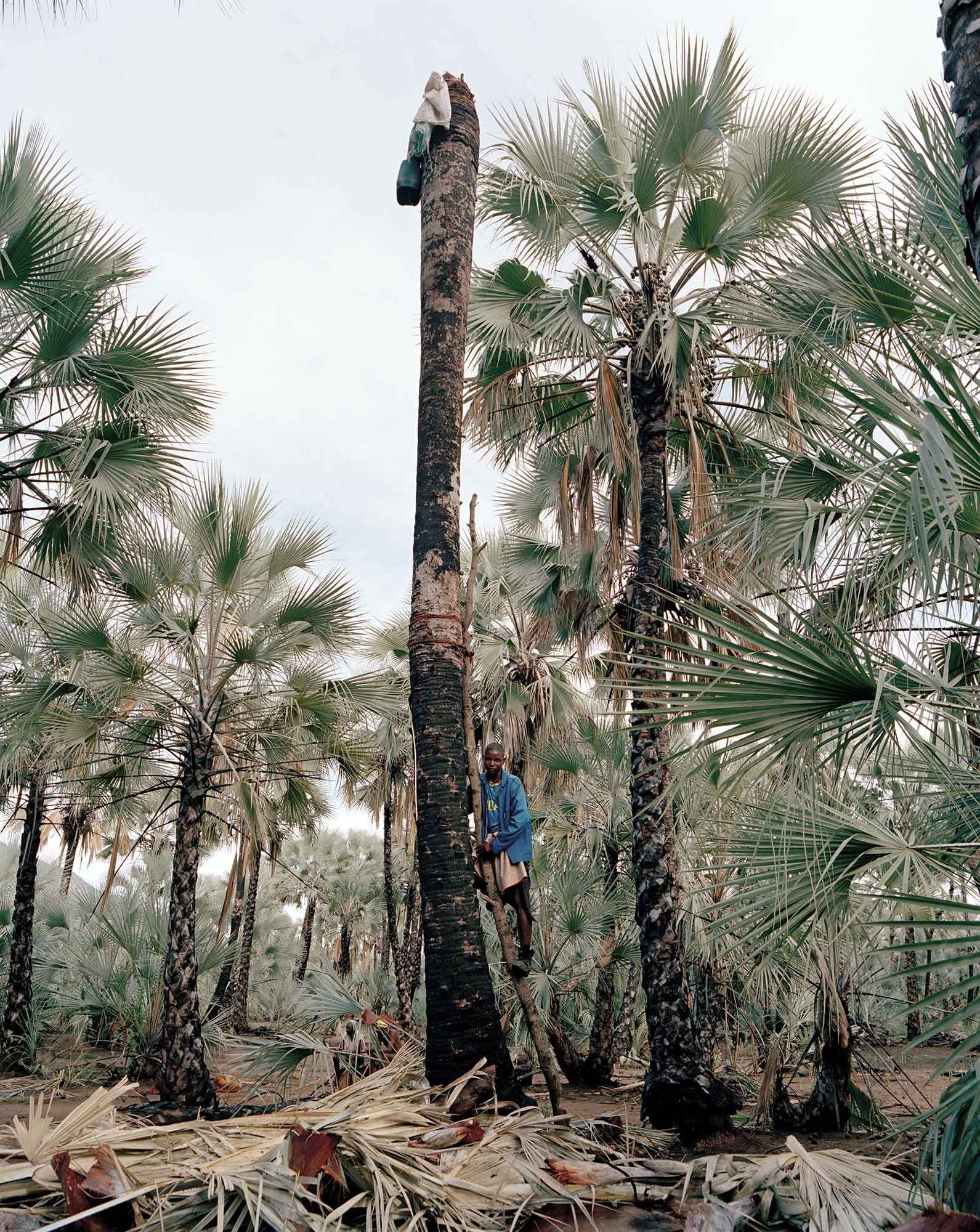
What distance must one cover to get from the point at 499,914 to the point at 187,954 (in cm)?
564

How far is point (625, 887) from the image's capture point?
11.0m

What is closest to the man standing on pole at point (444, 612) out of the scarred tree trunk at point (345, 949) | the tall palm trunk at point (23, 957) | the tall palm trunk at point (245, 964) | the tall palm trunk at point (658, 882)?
the tall palm trunk at point (658, 882)

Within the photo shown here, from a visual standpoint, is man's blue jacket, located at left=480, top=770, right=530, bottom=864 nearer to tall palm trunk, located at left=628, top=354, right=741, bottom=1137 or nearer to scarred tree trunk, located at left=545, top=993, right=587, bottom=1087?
tall palm trunk, located at left=628, top=354, right=741, bottom=1137

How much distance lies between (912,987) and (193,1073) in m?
13.0

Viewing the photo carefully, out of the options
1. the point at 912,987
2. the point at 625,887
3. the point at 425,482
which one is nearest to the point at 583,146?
the point at 425,482

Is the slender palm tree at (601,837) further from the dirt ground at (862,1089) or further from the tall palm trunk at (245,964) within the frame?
the tall palm trunk at (245,964)

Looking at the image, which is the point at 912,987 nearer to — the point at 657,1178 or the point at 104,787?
the point at 104,787

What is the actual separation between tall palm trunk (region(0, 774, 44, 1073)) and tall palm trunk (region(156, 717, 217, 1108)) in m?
3.80

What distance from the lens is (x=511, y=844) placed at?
18.7 ft

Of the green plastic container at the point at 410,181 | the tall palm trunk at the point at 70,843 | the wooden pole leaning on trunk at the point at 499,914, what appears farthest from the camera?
the tall palm trunk at the point at 70,843

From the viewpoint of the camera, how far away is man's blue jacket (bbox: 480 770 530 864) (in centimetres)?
568

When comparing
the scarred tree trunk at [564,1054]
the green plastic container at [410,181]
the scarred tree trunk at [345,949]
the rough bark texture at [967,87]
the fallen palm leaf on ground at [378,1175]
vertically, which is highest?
the green plastic container at [410,181]

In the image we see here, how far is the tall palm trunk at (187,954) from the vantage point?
8781 mm

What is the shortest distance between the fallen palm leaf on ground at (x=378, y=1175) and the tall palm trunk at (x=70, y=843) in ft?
54.3
